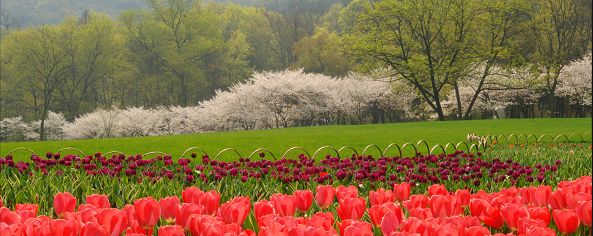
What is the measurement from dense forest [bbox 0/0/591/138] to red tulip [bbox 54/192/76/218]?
32.8m

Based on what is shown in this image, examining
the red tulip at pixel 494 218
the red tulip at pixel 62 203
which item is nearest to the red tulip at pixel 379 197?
the red tulip at pixel 494 218

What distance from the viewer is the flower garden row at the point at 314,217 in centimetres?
173

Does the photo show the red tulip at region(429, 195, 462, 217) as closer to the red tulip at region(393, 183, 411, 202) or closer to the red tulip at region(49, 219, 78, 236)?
the red tulip at region(393, 183, 411, 202)

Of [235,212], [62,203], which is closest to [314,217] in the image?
[235,212]

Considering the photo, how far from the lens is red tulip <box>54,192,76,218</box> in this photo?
2.52m

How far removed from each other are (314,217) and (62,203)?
48.6 inches

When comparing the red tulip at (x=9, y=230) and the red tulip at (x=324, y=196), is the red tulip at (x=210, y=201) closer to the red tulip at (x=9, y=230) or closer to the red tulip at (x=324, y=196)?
the red tulip at (x=324, y=196)

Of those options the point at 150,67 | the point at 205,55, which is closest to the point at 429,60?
the point at 205,55

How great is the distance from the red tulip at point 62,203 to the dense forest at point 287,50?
32848 millimetres

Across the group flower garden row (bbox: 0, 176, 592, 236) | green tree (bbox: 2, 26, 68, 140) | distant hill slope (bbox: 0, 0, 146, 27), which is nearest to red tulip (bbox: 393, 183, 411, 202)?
flower garden row (bbox: 0, 176, 592, 236)

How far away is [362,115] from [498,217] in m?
48.3

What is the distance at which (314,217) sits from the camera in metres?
1.90

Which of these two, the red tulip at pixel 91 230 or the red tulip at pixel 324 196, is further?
the red tulip at pixel 324 196

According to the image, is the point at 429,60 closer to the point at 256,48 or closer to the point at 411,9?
the point at 411,9
